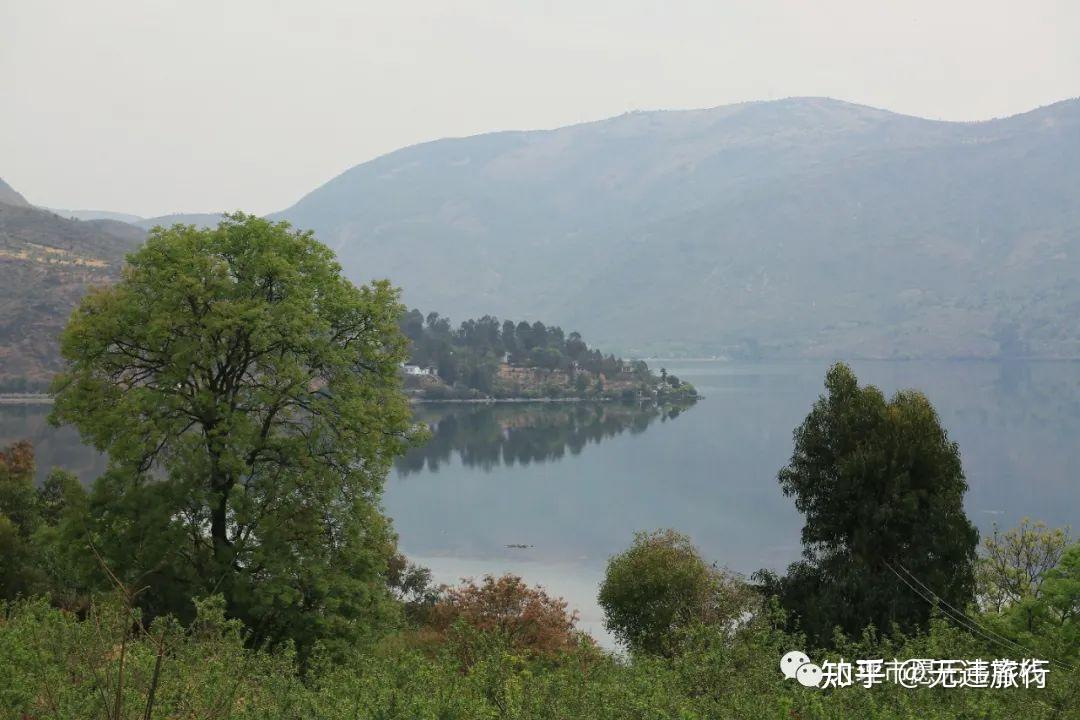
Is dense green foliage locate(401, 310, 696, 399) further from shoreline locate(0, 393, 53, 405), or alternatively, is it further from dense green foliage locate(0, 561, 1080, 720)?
dense green foliage locate(0, 561, 1080, 720)

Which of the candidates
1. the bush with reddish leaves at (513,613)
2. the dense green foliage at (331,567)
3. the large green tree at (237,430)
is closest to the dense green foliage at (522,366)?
the bush with reddish leaves at (513,613)

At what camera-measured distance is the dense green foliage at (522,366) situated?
165 m

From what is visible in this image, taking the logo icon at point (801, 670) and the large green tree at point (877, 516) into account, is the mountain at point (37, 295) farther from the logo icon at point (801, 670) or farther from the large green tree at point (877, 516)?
the logo icon at point (801, 670)

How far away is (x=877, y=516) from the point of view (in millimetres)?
23422

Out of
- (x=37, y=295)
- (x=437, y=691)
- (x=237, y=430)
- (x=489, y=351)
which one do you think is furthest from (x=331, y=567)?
(x=37, y=295)

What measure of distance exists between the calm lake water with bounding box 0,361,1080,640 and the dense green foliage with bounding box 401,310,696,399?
10.2 m

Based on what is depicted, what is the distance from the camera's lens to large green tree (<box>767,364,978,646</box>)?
23.1 m

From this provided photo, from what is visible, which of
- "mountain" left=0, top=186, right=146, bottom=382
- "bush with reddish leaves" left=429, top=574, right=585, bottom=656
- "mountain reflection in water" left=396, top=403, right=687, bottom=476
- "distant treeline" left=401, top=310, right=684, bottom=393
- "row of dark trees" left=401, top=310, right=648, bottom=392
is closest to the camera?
"bush with reddish leaves" left=429, top=574, right=585, bottom=656

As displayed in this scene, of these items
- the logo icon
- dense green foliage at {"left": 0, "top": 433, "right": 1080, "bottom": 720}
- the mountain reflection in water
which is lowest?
the mountain reflection in water

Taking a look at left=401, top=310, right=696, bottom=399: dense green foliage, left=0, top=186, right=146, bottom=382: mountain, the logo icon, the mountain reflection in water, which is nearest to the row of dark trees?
left=401, top=310, right=696, bottom=399: dense green foliage

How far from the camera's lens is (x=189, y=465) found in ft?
61.8

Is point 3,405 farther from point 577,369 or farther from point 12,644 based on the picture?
point 12,644

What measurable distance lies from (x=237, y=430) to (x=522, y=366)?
16039 cm

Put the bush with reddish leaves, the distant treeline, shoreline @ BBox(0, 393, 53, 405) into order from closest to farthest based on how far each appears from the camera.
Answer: the bush with reddish leaves
shoreline @ BBox(0, 393, 53, 405)
the distant treeline
